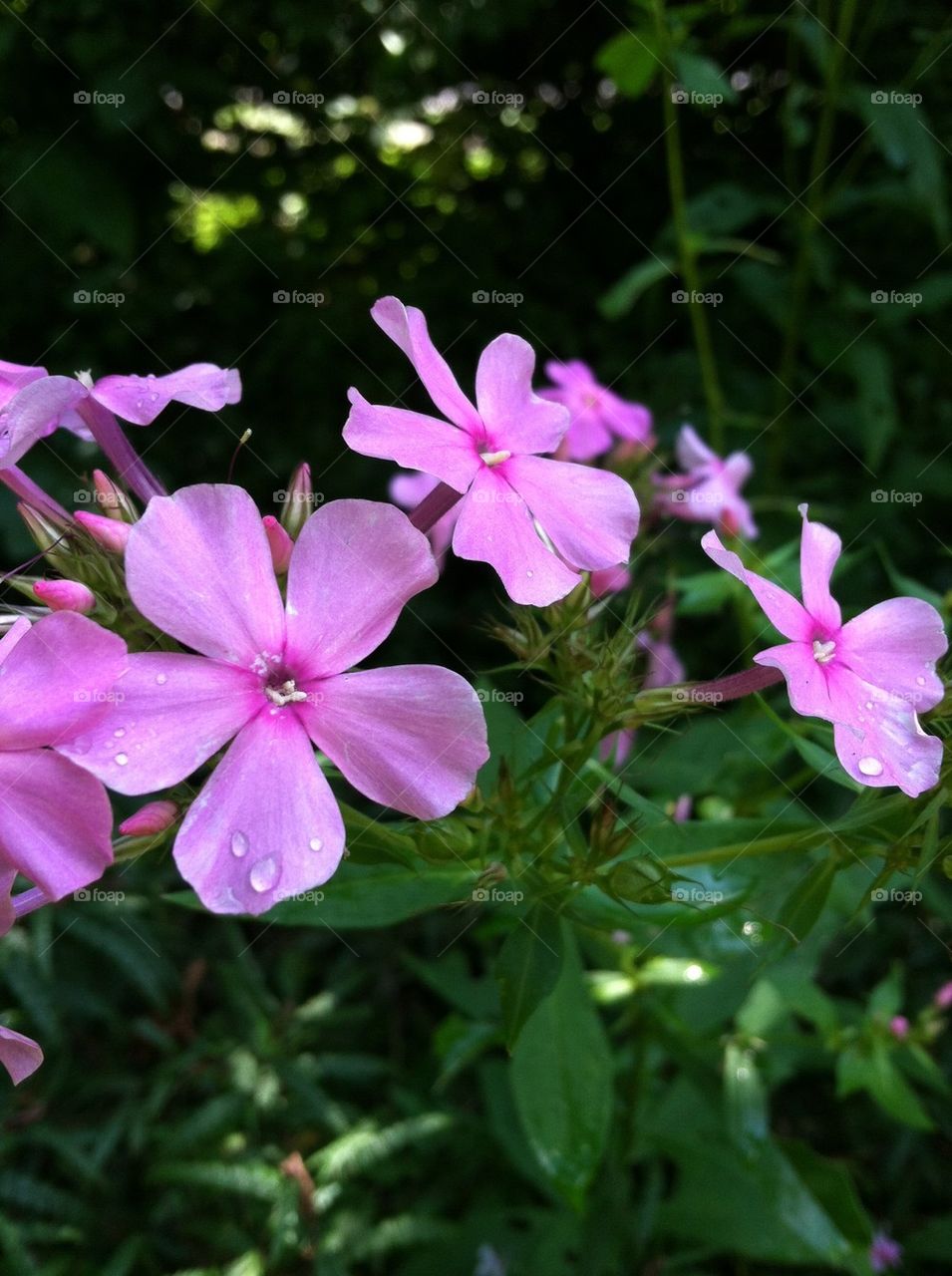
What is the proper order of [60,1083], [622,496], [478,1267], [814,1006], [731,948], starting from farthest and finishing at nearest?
[60,1083], [478,1267], [814,1006], [731,948], [622,496]

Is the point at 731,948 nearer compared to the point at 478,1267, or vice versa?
the point at 731,948

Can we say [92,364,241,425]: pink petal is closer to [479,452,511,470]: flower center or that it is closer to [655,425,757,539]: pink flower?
[479,452,511,470]: flower center

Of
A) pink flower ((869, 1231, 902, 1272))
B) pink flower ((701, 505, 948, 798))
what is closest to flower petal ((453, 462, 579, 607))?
pink flower ((701, 505, 948, 798))

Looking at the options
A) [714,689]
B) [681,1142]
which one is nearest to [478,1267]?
[681,1142]

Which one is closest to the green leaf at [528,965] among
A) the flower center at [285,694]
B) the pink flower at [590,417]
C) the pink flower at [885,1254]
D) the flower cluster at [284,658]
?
the flower cluster at [284,658]

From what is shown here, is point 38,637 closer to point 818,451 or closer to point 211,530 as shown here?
point 211,530

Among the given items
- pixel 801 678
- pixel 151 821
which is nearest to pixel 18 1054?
pixel 151 821

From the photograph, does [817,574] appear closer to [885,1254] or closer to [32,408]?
[32,408]
